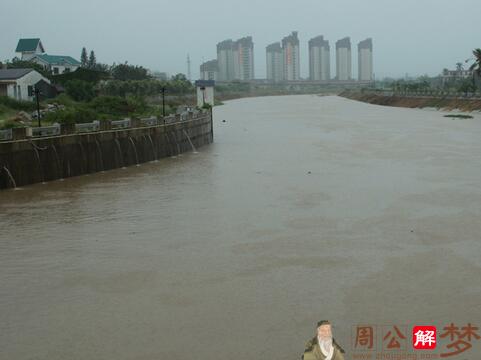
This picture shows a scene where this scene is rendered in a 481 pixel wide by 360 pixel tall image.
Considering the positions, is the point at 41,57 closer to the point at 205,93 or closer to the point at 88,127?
the point at 205,93

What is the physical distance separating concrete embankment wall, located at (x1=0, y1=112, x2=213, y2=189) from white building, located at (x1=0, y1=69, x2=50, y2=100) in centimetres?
1705

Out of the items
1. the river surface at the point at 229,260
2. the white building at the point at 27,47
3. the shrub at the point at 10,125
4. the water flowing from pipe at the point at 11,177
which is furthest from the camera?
the white building at the point at 27,47

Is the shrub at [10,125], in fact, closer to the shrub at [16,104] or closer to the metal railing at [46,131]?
the metal railing at [46,131]

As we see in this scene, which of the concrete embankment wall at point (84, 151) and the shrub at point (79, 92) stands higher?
the shrub at point (79, 92)

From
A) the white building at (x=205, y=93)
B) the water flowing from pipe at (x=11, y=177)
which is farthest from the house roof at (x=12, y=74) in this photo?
the water flowing from pipe at (x=11, y=177)

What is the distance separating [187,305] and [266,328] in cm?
169

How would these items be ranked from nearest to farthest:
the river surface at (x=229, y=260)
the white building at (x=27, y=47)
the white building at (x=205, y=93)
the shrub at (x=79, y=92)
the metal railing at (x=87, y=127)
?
the river surface at (x=229, y=260)
the metal railing at (x=87, y=127)
the shrub at (x=79, y=92)
the white building at (x=205, y=93)
the white building at (x=27, y=47)

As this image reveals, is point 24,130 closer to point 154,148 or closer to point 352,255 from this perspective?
point 154,148

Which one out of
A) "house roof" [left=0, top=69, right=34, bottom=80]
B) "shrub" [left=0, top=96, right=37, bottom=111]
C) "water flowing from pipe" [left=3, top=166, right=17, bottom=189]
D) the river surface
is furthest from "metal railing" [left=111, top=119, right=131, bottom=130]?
"house roof" [left=0, top=69, right=34, bottom=80]

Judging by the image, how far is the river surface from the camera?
993 centimetres

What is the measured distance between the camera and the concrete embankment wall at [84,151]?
23.3m

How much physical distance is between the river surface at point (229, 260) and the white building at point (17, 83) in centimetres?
2350

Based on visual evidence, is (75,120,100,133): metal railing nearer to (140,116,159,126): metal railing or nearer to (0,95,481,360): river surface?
(0,95,481,360): river surface

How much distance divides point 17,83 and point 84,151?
918 inches
